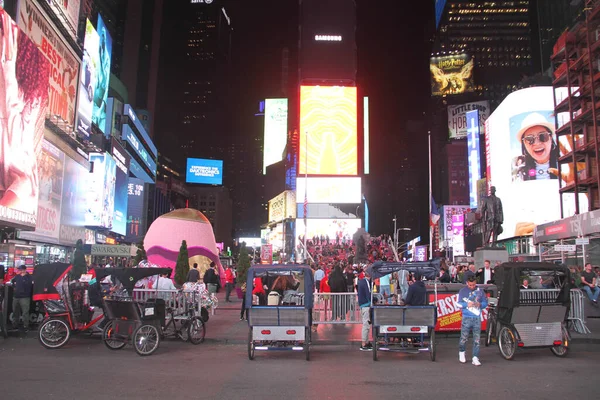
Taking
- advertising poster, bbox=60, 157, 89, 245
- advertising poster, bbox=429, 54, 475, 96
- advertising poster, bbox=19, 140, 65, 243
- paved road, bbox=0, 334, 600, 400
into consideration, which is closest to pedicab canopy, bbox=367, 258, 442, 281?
paved road, bbox=0, 334, 600, 400

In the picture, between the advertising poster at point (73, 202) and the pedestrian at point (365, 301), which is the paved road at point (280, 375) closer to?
the pedestrian at point (365, 301)

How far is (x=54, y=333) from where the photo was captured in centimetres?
1137

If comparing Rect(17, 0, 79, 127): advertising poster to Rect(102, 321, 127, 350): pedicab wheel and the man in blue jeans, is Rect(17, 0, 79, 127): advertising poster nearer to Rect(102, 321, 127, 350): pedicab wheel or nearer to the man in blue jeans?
Rect(102, 321, 127, 350): pedicab wheel

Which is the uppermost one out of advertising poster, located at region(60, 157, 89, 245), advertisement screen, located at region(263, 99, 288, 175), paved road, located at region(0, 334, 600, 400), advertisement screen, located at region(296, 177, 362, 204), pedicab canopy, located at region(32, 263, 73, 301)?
advertisement screen, located at region(263, 99, 288, 175)

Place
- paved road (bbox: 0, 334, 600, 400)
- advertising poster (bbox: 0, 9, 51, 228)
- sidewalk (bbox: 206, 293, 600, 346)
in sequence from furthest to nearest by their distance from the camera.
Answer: advertising poster (bbox: 0, 9, 51, 228) < sidewalk (bbox: 206, 293, 600, 346) < paved road (bbox: 0, 334, 600, 400)

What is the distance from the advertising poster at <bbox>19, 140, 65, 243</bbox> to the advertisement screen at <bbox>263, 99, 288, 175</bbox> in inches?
3950

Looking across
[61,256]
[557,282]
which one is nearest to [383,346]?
[557,282]

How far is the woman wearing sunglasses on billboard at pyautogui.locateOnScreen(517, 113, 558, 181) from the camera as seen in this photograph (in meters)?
52.2

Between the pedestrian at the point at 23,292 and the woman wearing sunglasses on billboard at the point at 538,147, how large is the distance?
5087 cm

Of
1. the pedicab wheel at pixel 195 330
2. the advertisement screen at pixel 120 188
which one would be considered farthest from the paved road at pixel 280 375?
the advertisement screen at pixel 120 188

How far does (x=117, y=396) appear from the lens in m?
7.07

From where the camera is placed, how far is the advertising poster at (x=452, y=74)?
384ft

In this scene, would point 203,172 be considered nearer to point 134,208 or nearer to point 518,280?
point 134,208

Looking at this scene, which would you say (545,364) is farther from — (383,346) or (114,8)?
(114,8)
